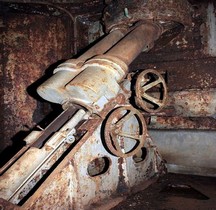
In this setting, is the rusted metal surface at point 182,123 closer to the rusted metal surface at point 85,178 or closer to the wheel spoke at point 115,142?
the rusted metal surface at point 85,178

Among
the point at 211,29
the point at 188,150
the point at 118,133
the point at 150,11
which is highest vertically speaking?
the point at 150,11

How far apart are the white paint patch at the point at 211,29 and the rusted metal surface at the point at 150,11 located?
0.83 feet

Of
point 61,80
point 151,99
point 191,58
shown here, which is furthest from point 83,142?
point 191,58

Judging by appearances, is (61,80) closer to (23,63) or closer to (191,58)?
(23,63)

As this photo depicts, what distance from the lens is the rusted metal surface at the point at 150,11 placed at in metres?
2.23

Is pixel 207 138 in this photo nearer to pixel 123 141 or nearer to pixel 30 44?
pixel 123 141

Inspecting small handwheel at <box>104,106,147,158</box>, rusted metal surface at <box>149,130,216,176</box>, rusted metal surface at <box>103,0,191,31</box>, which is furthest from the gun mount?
rusted metal surface at <box>149,130,216,176</box>

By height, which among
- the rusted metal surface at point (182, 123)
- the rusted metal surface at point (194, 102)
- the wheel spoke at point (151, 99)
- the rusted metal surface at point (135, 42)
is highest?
the rusted metal surface at point (135, 42)

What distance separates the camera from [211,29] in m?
2.52

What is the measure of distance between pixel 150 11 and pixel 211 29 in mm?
730

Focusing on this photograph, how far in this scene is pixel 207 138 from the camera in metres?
2.49

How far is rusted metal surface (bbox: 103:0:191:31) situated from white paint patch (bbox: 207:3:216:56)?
25 centimetres

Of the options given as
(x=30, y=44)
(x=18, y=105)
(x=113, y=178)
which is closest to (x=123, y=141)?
(x=113, y=178)

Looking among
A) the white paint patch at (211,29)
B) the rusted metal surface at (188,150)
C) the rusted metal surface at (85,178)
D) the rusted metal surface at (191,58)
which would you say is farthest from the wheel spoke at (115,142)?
the white paint patch at (211,29)
